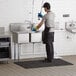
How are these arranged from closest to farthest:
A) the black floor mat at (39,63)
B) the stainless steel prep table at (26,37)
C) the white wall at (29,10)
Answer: the black floor mat at (39,63) → the stainless steel prep table at (26,37) → the white wall at (29,10)

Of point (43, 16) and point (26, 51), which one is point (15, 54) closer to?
point (26, 51)

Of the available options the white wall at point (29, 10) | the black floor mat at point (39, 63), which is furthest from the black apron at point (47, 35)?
the white wall at point (29, 10)

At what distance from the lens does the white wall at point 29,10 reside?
7242 millimetres

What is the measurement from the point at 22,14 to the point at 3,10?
526 millimetres

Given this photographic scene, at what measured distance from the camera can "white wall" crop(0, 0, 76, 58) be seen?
285 inches

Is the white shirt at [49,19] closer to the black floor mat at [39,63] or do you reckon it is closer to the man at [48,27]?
the man at [48,27]

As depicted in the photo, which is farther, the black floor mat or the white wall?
the white wall

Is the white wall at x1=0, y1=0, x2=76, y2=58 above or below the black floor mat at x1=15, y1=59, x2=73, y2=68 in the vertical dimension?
above

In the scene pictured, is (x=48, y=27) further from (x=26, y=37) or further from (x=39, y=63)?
(x=39, y=63)

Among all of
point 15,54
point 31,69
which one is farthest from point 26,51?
point 31,69

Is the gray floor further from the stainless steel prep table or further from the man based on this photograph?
the stainless steel prep table

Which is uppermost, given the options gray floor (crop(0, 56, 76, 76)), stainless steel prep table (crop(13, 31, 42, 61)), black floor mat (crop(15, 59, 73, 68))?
stainless steel prep table (crop(13, 31, 42, 61))

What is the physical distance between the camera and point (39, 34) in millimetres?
7188

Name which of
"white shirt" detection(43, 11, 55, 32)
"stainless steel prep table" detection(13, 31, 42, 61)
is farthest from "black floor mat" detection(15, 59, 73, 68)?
"white shirt" detection(43, 11, 55, 32)
